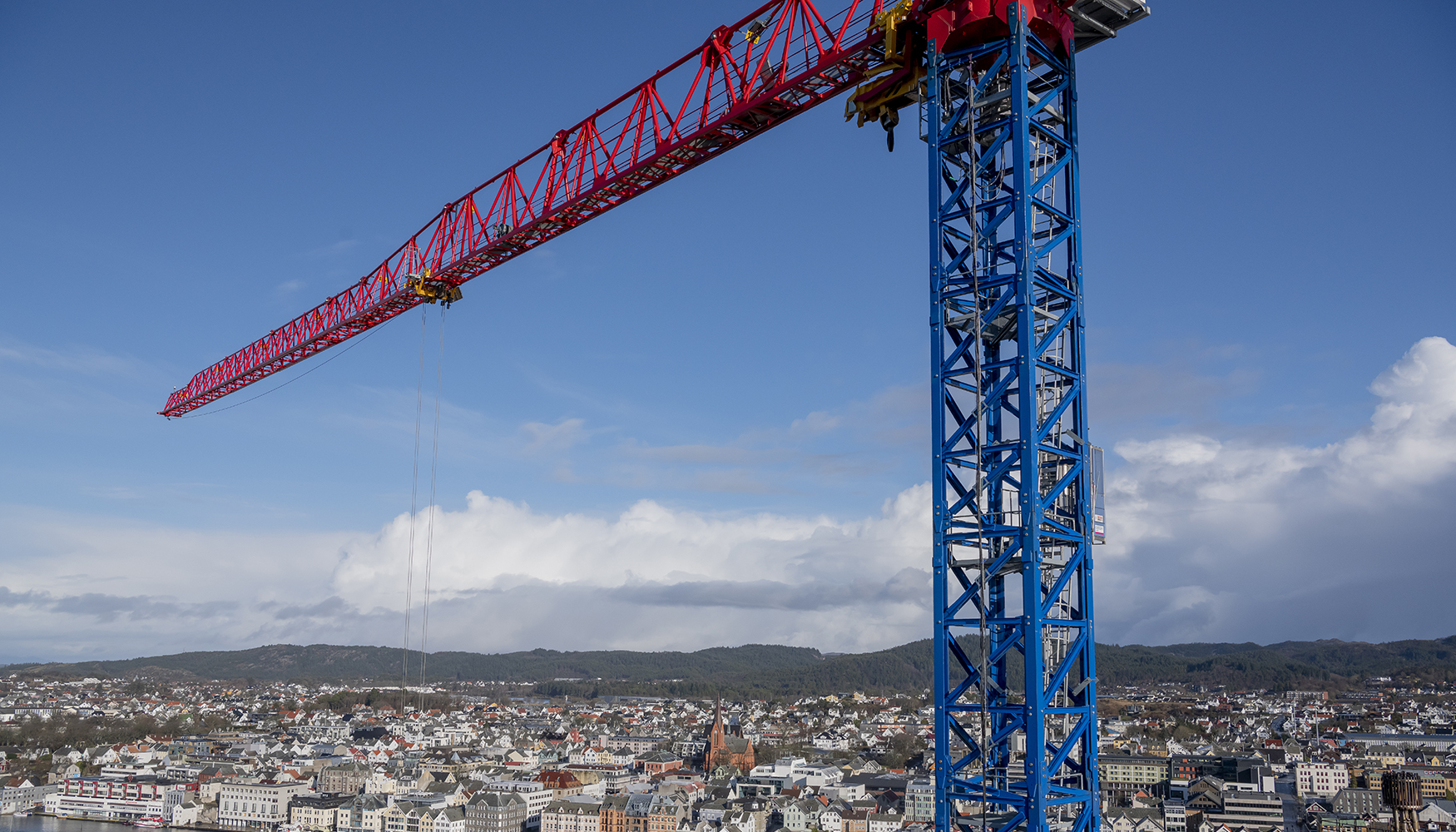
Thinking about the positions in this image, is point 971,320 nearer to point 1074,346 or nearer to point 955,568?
point 1074,346

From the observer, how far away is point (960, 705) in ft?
50.5

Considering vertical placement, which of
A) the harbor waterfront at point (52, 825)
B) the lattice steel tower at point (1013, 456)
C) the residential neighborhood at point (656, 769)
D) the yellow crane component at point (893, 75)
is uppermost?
the yellow crane component at point (893, 75)

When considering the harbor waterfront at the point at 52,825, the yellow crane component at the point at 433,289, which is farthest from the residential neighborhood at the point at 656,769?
Answer: the yellow crane component at the point at 433,289

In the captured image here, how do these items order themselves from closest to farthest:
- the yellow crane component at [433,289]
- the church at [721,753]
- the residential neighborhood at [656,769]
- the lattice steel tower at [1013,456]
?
the lattice steel tower at [1013,456], the yellow crane component at [433,289], the residential neighborhood at [656,769], the church at [721,753]

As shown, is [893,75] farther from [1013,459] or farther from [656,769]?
[656,769]

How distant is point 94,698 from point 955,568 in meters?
188

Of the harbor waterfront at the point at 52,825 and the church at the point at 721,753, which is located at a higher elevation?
the church at the point at 721,753

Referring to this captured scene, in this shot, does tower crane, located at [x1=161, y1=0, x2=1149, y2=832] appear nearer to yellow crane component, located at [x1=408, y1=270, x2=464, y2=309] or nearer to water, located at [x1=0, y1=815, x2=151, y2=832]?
yellow crane component, located at [x1=408, y1=270, x2=464, y2=309]

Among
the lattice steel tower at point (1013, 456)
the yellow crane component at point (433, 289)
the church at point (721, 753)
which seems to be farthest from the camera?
the church at point (721, 753)

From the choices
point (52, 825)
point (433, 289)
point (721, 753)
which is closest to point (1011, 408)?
point (433, 289)

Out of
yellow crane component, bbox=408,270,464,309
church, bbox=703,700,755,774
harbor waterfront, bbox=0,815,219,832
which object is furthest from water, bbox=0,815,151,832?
yellow crane component, bbox=408,270,464,309

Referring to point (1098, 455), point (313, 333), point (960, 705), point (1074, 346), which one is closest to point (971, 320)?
point (1074, 346)

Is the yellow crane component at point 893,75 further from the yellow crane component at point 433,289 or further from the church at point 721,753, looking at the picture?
the church at point 721,753

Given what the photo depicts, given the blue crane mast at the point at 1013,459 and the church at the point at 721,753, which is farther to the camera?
the church at the point at 721,753
